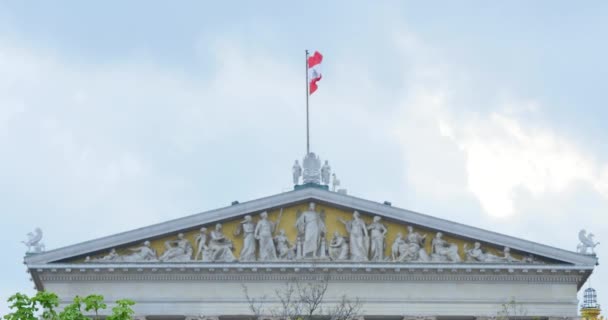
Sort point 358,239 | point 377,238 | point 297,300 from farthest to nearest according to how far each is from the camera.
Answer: point 377,238 < point 358,239 < point 297,300

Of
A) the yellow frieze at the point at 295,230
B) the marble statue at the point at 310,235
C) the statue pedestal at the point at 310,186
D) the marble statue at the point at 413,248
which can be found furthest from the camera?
the statue pedestal at the point at 310,186

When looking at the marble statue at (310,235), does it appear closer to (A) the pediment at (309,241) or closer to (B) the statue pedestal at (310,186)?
(A) the pediment at (309,241)

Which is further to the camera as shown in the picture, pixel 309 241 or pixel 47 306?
pixel 309 241

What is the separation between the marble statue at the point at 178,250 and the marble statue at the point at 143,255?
1.04ft

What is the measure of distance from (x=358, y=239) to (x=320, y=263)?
163 cm

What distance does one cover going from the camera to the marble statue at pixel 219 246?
69.8 m

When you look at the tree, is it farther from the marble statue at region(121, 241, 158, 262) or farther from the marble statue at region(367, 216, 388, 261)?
the marble statue at region(121, 241, 158, 262)

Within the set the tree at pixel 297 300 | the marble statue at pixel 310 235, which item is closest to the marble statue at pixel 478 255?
the tree at pixel 297 300

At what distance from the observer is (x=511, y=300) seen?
230 feet

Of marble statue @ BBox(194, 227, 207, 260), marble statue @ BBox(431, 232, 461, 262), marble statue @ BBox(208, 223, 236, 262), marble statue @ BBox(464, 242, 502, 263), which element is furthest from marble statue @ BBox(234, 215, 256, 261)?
marble statue @ BBox(464, 242, 502, 263)

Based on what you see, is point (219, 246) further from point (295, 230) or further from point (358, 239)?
point (358, 239)

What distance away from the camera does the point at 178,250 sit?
70.0m

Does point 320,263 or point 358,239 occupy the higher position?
point 358,239

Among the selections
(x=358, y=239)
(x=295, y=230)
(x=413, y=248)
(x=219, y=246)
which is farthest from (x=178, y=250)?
(x=413, y=248)
